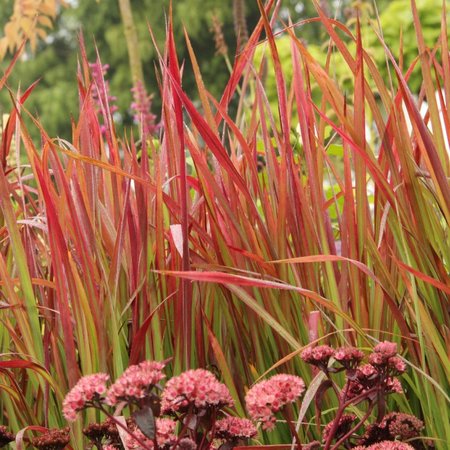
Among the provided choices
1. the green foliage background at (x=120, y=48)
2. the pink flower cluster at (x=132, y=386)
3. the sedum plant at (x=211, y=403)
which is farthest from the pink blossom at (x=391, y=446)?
the green foliage background at (x=120, y=48)

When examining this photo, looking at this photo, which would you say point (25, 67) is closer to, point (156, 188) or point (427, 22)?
point (427, 22)

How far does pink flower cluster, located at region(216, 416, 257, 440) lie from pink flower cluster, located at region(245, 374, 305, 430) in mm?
61

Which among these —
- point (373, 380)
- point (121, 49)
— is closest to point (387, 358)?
point (373, 380)

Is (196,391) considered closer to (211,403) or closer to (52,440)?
(211,403)

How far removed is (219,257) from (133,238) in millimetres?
105

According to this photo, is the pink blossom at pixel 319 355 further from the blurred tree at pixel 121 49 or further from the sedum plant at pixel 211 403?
the blurred tree at pixel 121 49

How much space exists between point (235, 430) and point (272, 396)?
89 millimetres

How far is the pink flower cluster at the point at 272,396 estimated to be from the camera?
2.28 ft

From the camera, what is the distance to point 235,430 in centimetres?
77

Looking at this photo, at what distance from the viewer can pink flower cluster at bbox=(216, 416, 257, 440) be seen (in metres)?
0.76

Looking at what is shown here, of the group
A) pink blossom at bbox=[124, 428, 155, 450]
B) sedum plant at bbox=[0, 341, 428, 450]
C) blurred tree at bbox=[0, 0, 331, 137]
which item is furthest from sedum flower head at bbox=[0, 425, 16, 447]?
blurred tree at bbox=[0, 0, 331, 137]

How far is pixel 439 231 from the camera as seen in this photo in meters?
0.98

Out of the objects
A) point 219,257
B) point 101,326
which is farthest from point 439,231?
point 101,326

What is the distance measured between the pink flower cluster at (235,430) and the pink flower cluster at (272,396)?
0.20ft
